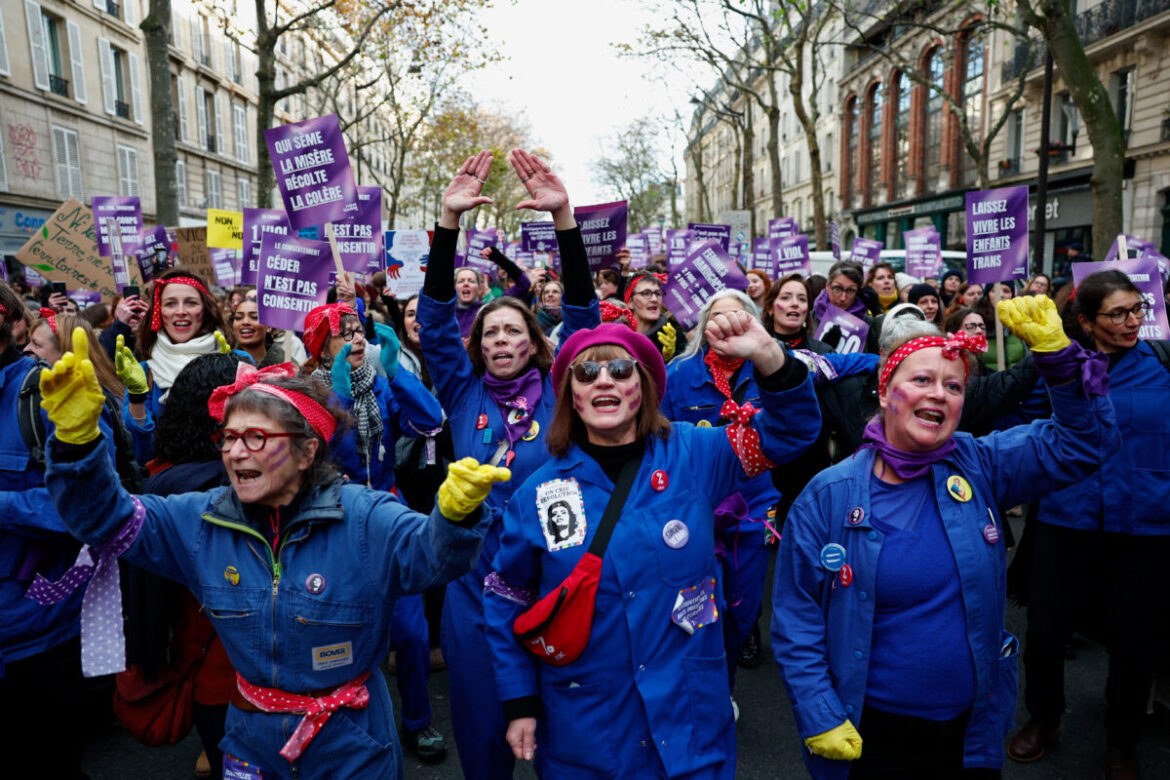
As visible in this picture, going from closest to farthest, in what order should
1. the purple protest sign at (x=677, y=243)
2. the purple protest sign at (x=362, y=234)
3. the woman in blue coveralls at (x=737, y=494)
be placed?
the woman in blue coveralls at (x=737, y=494), the purple protest sign at (x=362, y=234), the purple protest sign at (x=677, y=243)

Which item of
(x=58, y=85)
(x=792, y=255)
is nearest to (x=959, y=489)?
(x=792, y=255)

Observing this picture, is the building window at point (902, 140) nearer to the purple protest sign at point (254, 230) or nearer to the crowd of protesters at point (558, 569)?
the purple protest sign at point (254, 230)

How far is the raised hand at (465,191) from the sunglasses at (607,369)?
106 centimetres

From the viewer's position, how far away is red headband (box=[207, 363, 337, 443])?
7.47 ft

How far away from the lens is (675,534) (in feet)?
7.55

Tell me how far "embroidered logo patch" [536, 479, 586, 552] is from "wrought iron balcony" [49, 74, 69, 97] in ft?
89.5

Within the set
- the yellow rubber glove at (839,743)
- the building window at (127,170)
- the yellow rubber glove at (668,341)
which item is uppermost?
the building window at (127,170)

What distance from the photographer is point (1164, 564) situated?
11.0 ft

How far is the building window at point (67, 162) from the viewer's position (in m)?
23.6

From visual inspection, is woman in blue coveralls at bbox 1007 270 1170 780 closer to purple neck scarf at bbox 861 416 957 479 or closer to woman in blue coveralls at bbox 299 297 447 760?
purple neck scarf at bbox 861 416 957 479

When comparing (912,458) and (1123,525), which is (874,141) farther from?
(912,458)

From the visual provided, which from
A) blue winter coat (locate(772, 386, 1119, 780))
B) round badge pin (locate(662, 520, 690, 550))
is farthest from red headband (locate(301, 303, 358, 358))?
blue winter coat (locate(772, 386, 1119, 780))

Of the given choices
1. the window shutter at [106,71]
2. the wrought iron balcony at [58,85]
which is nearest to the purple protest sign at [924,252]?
the wrought iron balcony at [58,85]

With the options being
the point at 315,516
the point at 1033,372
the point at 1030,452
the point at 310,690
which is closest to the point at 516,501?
the point at 315,516
